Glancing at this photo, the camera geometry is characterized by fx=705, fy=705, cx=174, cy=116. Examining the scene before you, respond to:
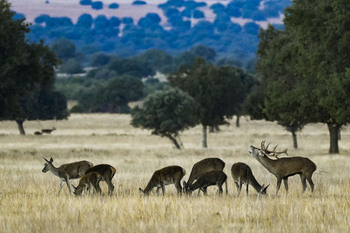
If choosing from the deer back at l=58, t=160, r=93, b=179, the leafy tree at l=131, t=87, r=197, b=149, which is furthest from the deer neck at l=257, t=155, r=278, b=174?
the leafy tree at l=131, t=87, r=197, b=149

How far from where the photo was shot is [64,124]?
9375 cm

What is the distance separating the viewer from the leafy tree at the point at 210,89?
6166 cm

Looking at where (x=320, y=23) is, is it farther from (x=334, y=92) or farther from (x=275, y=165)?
(x=275, y=165)

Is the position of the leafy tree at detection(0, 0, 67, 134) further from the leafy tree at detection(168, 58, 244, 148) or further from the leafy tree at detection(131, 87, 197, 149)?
the leafy tree at detection(168, 58, 244, 148)

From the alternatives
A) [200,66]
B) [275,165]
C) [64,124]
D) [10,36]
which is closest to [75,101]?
[64,124]

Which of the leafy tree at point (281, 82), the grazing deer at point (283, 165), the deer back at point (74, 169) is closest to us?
the grazing deer at point (283, 165)

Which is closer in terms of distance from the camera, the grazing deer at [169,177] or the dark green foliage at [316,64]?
the grazing deer at [169,177]

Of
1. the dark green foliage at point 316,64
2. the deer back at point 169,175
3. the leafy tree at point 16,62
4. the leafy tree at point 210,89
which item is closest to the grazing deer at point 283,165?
the deer back at point 169,175

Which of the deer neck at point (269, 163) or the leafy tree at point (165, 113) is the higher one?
the leafy tree at point (165, 113)

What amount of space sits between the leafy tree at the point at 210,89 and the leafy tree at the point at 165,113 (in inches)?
234

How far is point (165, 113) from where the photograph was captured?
2131 inches

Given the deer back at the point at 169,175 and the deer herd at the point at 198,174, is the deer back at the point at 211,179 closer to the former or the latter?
the deer herd at the point at 198,174

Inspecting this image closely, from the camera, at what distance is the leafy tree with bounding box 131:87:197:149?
177 feet

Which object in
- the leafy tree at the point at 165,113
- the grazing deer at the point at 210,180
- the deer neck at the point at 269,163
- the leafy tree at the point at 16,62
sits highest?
the leafy tree at the point at 16,62
